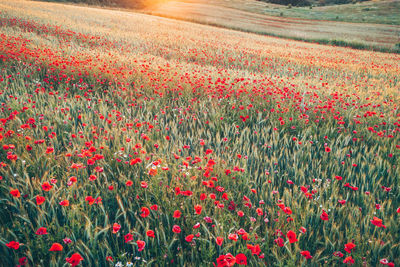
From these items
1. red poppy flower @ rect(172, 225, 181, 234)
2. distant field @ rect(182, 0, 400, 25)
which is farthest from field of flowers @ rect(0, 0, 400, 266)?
distant field @ rect(182, 0, 400, 25)

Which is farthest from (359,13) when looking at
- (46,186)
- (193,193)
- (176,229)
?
(46,186)

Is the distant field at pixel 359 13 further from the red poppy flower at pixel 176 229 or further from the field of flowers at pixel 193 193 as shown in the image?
the red poppy flower at pixel 176 229

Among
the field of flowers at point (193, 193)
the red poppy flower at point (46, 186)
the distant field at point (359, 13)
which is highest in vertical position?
the distant field at point (359, 13)

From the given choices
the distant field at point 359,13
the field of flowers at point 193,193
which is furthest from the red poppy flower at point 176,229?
the distant field at point 359,13

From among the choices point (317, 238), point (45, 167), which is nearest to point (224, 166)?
point (317, 238)

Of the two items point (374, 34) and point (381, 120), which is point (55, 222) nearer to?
point (381, 120)

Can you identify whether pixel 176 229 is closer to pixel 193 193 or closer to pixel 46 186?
pixel 193 193

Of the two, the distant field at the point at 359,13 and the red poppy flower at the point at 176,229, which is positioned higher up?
the distant field at the point at 359,13

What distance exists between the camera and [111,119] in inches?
115

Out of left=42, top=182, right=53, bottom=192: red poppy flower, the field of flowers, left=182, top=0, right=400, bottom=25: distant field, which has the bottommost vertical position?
the field of flowers

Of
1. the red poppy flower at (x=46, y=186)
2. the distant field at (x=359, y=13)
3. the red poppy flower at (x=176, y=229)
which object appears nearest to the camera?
the red poppy flower at (x=176, y=229)

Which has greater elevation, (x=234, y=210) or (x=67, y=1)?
(x=67, y=1)

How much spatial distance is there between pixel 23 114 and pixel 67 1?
1982 inches

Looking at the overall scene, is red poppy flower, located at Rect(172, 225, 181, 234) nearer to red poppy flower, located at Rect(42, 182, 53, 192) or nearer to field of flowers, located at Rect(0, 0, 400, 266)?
field of flowers, located at Rect(0, 0, 400, 266)
